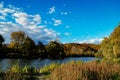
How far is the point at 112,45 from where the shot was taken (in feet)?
166

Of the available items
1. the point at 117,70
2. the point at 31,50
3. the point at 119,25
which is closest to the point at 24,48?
the point at 31,50

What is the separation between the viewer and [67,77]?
1127 cm

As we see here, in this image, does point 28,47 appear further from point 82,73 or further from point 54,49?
point 82,73

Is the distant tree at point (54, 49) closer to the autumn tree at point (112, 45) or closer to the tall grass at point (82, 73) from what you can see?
the autumn tree at point (112, 45)

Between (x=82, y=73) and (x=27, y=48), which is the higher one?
(x=27, y=48)

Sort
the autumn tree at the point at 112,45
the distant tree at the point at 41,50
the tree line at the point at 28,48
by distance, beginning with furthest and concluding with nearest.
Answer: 1. the distant tree at the point at 41,50
2. the tree line at the point at 28,48
3. the autumn tree at the point at 112,45

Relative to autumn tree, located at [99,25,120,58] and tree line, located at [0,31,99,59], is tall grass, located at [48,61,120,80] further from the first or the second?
tree line, located at [0,31,99,59]

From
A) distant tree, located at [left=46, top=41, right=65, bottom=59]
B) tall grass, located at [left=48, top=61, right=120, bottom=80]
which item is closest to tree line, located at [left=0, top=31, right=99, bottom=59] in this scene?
distant tree, located at [left=46, top=41, right=65, bottom=59]

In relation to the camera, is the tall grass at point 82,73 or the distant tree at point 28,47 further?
the distant tree at point 28,47

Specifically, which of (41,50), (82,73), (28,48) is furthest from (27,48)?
(82,73)

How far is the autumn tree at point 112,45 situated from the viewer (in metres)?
48.8

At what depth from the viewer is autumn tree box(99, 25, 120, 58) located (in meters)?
48.8

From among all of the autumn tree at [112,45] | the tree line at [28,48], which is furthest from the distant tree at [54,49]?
the autumn tree at [112,45]

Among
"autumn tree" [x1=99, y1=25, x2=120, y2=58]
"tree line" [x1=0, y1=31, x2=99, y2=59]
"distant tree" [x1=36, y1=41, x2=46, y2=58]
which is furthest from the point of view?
"distant tree" [x1=36, y1=41, x2=46, y2=58]
